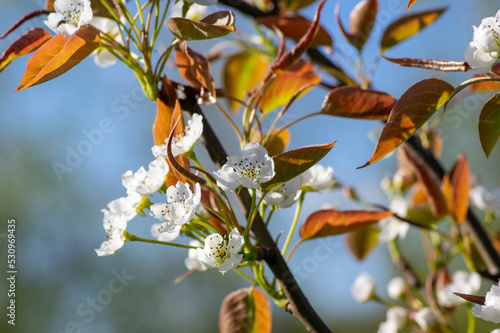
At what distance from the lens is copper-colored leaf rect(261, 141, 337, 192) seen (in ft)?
1.23

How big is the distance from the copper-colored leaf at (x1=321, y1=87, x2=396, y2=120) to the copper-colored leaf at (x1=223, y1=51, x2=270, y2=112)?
42 cm

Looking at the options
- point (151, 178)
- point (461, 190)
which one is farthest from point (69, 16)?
point (461, 190)

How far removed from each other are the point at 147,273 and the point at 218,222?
4.89 m

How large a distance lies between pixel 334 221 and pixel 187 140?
0.18 m

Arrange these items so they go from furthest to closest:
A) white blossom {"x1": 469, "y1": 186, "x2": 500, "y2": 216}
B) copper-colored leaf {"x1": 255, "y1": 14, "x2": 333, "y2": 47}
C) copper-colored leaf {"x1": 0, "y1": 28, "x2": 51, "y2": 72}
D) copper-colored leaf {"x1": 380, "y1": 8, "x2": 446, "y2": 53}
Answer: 1. white blossom {"x1": 469, "y1": 186, "x2": 500, "y2": 216}
2. copper-colored leaf {"x1": 380, "y1": 8, "x2": 446, "y2": 53}
3. copper-colored leaf {"x1": 255, "y1": 14, "x2": 333, "y2": 47}
4. copper-colored leaf {"x1": 0, "y1": 28, "x2": 51, "y2": 72}

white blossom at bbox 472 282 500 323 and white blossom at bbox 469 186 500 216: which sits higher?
white blossom at bbox 472 282 500 323

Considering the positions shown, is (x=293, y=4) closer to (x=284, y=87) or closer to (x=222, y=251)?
(x=284, y=87)

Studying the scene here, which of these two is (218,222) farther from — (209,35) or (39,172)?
(39,172)

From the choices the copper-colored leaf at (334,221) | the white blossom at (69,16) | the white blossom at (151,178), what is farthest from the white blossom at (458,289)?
the white blossom at (69,16)

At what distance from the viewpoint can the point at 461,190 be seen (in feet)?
2.21

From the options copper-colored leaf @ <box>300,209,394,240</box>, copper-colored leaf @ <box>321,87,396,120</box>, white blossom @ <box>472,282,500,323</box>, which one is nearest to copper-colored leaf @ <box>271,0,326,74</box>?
copper-colored leaf @ <box>321,87,396,120</box>

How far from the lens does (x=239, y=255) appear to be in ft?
1.30

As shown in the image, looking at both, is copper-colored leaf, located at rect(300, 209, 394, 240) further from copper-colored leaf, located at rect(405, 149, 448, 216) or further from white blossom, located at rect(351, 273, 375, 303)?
white blossom, located at rect(351, 273, 375, 303)

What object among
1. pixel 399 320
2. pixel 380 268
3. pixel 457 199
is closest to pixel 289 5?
pixel 457 199
